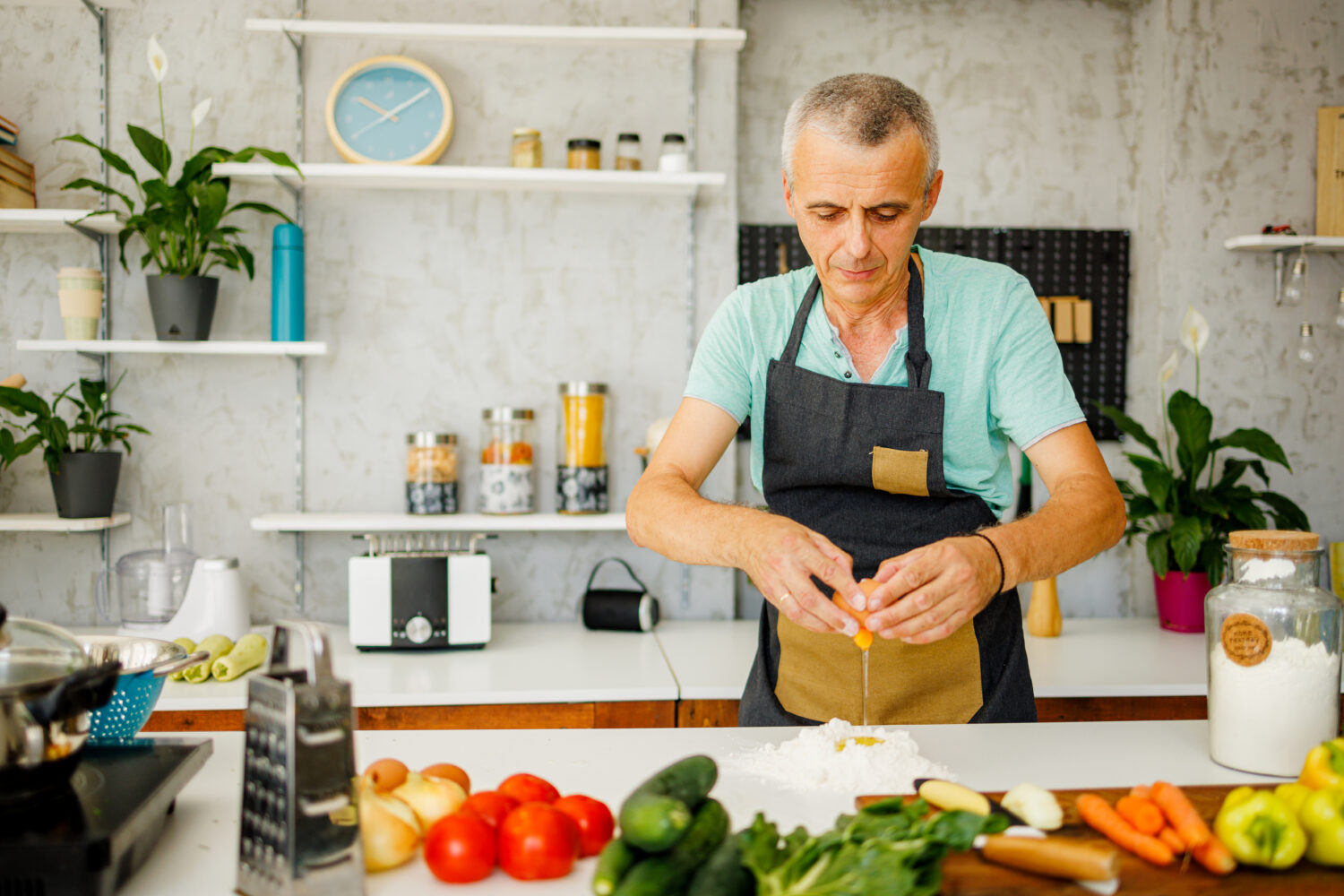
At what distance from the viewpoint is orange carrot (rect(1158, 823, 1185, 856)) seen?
0.89 metres

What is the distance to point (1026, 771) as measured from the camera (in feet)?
3.82

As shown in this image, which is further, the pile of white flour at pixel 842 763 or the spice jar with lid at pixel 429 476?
the spice jar with lid at pixel 429 476

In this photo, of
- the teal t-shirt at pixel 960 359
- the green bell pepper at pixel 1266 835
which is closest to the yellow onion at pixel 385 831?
the green bell pepper at pixel 1266 835

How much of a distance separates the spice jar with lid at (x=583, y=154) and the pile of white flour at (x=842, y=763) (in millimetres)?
1774

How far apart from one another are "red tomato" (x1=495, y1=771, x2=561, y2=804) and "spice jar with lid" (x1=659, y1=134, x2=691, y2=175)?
1851 mm

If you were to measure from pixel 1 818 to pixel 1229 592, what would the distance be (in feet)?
4.22

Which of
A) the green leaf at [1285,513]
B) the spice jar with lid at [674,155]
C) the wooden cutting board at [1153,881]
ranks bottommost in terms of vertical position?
the wooden cutting board at [1153,881]

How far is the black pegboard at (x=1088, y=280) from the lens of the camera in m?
2.91

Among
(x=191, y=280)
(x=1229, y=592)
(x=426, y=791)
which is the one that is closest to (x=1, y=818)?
(x=426, y=791)

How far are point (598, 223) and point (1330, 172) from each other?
2141mm

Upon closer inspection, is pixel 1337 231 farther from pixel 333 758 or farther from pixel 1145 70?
pixel 333 758

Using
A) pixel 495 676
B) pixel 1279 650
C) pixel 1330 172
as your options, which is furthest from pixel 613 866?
pixel 1330 172

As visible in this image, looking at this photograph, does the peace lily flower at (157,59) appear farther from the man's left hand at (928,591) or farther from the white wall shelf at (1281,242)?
the white wall shelf at (1281,242)

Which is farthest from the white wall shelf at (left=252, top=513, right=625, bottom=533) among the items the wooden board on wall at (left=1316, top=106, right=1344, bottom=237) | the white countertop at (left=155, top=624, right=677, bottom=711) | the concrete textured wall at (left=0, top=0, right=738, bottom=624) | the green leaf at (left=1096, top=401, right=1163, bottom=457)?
the wooden board on wall at (left=1316, top=106, right=1344, bottom=237)
